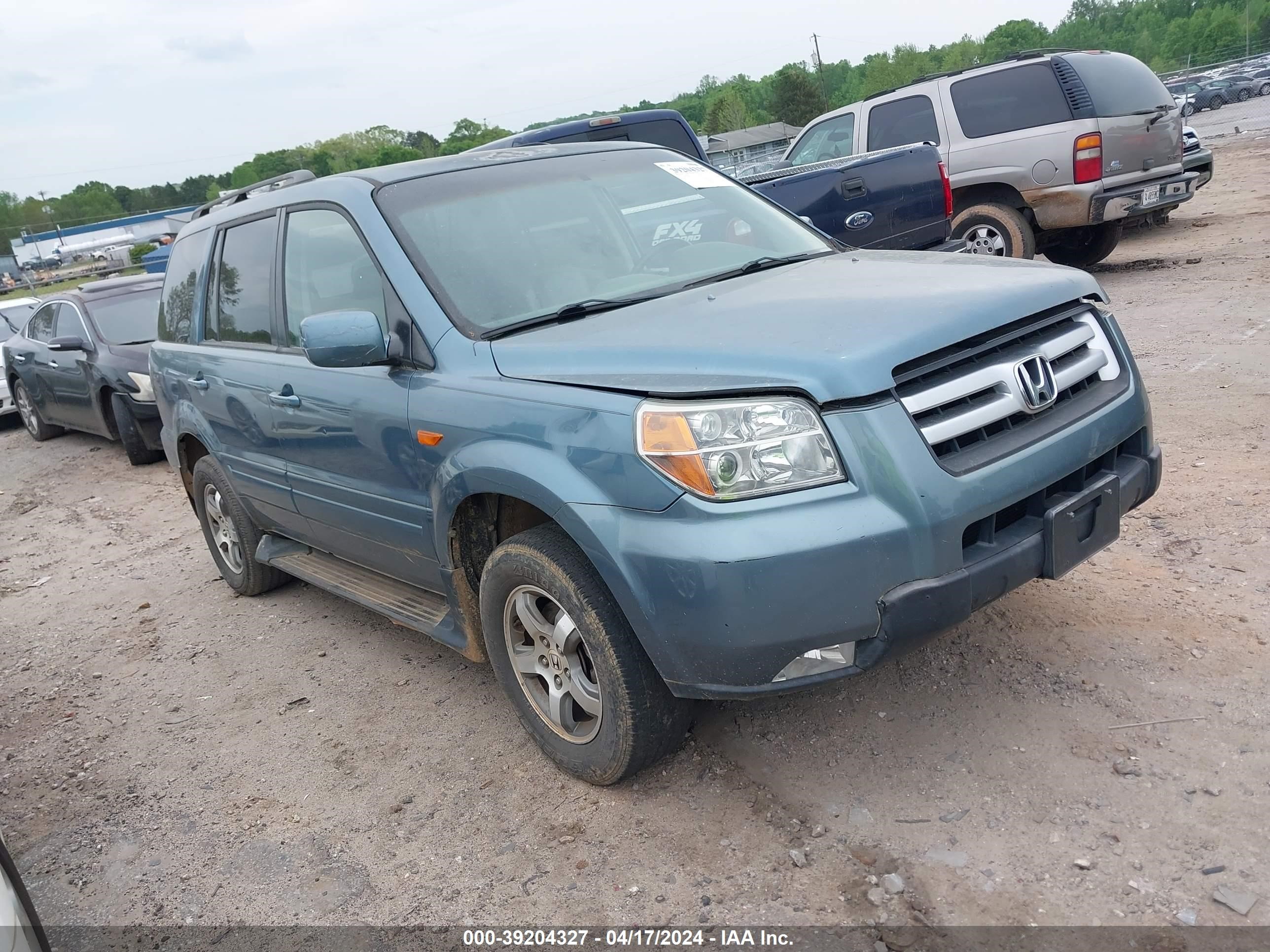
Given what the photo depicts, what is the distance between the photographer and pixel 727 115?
331 feet

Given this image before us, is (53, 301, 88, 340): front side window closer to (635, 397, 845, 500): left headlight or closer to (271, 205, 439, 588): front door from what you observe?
(271, 205, 439, 588): front door

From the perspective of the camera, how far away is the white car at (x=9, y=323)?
527 inches

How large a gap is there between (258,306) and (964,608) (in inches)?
129

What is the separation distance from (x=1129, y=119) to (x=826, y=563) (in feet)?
27.6

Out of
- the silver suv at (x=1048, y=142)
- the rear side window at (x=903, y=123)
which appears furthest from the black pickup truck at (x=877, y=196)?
the rear side window at (x=903, y=123)

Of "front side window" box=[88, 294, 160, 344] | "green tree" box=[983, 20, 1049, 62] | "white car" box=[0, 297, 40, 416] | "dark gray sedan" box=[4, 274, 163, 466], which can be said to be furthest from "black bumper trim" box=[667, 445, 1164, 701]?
"green tree" box=[983, 20, 1049, 62]

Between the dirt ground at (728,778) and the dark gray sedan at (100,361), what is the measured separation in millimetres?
4852

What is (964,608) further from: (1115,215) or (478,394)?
(1115,215)

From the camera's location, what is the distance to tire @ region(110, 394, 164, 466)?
955 cm

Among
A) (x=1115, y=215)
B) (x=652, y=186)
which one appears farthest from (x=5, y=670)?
(x=1115, y=215)

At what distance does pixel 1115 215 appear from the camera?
922cm

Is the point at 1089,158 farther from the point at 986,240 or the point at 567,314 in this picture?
the point at 567,314

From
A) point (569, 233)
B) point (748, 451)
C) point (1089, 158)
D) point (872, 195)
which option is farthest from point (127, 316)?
point (748, 451)

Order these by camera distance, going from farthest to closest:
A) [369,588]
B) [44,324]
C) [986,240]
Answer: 1. [44,324]
2. [986,240]
3. [369,588]
